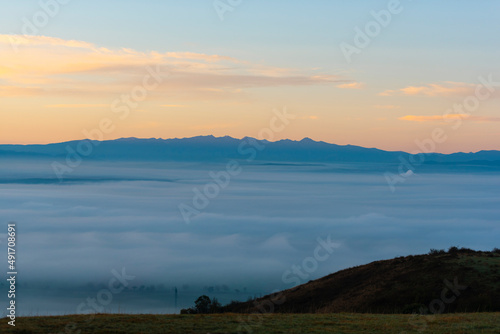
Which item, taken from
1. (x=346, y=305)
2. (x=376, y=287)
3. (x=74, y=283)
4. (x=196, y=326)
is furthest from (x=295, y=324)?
(x=74, y=283)

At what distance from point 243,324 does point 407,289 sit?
588 inches

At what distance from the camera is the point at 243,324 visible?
58.0ft

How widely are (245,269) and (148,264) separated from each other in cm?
2900

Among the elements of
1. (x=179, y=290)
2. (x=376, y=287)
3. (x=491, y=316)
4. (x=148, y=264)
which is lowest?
(x=491, y=316)

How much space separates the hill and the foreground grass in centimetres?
730

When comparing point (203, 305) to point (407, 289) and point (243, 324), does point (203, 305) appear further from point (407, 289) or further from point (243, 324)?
point (243, 324)

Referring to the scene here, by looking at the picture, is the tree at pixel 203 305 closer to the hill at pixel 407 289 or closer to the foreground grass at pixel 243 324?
the hill at pixel 407 289

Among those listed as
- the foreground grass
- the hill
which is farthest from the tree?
the foreground grass

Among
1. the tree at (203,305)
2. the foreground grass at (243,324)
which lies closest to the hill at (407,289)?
the tree at (203,305)

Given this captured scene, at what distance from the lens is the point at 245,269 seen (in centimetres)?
15162

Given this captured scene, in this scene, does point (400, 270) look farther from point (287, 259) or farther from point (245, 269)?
point (287, 259)

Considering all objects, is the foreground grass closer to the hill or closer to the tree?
the hill

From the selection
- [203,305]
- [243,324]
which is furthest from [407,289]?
[243,324]

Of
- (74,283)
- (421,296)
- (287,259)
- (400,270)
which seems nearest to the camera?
(421,296)
